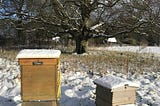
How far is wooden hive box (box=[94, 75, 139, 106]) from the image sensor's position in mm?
7199

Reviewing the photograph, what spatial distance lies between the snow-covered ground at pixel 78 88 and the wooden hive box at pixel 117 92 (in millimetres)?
907

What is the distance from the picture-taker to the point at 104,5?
17.1m

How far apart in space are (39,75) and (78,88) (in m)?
2.36

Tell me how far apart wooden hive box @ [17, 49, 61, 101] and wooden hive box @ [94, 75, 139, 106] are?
1077 millimetres

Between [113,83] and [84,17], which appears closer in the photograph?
[113,83]

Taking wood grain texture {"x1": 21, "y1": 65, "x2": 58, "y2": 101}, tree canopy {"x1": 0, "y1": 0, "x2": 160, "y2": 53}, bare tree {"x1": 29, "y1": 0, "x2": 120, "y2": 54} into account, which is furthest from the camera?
bare tree {"x1": 29, "y1": 0, "x2": 120, "y2": 54}

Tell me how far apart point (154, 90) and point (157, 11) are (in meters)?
8.73

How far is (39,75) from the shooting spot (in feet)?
23.6

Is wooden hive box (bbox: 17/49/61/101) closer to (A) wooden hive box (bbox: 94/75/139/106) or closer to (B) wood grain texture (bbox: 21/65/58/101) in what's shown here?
(B) wood grain texture (bbox: 21/65/58/101)

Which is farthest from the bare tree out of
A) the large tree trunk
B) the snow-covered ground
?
the snow-covered ground

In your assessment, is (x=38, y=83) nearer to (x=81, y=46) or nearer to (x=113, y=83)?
(x=113, y=83)

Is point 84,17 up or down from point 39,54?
up

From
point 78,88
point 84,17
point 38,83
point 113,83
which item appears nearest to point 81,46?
point 84,17

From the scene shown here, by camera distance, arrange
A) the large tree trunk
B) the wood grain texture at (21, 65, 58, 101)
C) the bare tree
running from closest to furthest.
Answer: the wood grain texture at (21, 65, 58, 101) → the bare tree → the large tree trunk
